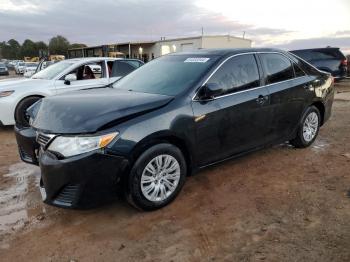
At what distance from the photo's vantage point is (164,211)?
12.2 feet

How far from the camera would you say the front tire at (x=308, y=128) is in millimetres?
5562

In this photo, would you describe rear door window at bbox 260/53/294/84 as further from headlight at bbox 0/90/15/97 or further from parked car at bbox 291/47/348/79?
parked car at bbox 291/47/348/79

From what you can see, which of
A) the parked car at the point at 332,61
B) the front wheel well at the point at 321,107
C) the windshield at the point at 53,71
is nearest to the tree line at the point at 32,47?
the parked car at the point at 332,61

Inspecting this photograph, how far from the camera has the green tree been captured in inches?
3438

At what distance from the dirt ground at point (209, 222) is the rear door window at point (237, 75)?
1.20 metres

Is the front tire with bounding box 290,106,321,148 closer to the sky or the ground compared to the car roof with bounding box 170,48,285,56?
closer to the ground

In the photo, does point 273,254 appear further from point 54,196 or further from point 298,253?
point 54,196

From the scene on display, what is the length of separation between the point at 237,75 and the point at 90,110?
197 cm

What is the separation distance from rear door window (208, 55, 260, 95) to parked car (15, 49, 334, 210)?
1cm

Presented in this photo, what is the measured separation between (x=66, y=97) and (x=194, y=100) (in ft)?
4.69

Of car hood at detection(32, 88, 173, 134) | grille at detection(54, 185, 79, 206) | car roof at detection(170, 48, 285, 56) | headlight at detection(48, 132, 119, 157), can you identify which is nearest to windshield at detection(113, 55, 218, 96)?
car roof at detection(170, 48, 285, 56)

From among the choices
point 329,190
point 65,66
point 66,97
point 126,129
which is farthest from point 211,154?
point 65,66

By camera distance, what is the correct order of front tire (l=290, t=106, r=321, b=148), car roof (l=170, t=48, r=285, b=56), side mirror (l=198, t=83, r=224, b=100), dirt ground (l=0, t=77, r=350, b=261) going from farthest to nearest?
front tire (l=290, t=106, r=321, b=148) < car roof (l=170, t=48, r=285, b=56) < side mirror (l=198, t=83, r=224, b=100) < dirt ground (l=0, t=77, r=350, b=261)

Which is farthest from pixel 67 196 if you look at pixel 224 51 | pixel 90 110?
pixel 224 51
